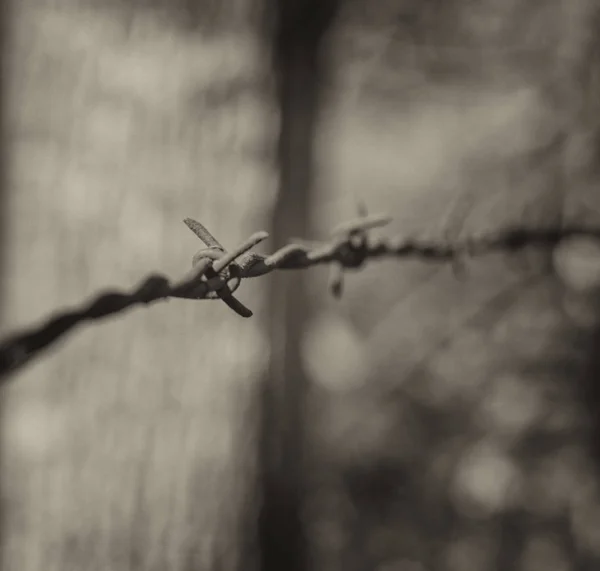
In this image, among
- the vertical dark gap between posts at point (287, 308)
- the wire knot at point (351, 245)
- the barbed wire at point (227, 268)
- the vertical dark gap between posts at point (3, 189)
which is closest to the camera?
the barbed wire at point (227, 268)

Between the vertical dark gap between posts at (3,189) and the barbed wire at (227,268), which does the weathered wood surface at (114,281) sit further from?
the barbed wire at (227,268)

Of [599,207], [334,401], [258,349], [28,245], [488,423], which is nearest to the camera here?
[28,245]

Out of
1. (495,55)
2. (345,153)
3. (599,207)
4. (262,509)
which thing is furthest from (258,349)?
(495,55)

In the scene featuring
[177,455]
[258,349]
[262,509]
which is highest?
[258,349]

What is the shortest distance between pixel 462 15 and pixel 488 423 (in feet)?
4.12

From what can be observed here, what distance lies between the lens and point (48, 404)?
1.26 metres

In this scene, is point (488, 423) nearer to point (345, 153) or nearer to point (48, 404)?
point (345, 153)

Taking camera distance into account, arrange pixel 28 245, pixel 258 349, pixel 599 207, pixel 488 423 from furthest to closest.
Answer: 1. pixel 488 423
2. pixel 599 207
3. pixel 258 349
4. pixel 28 245

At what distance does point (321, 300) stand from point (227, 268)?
1447 millimetres

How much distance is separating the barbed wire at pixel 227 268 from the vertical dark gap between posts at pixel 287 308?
0.74 meters

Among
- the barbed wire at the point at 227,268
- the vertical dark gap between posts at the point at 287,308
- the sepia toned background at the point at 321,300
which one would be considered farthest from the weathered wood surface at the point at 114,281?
the barbed wire at the point at 227,268

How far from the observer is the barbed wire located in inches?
13.8

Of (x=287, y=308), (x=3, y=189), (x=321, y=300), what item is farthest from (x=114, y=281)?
(x=321, y=300)

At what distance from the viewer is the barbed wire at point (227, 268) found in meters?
0.35
